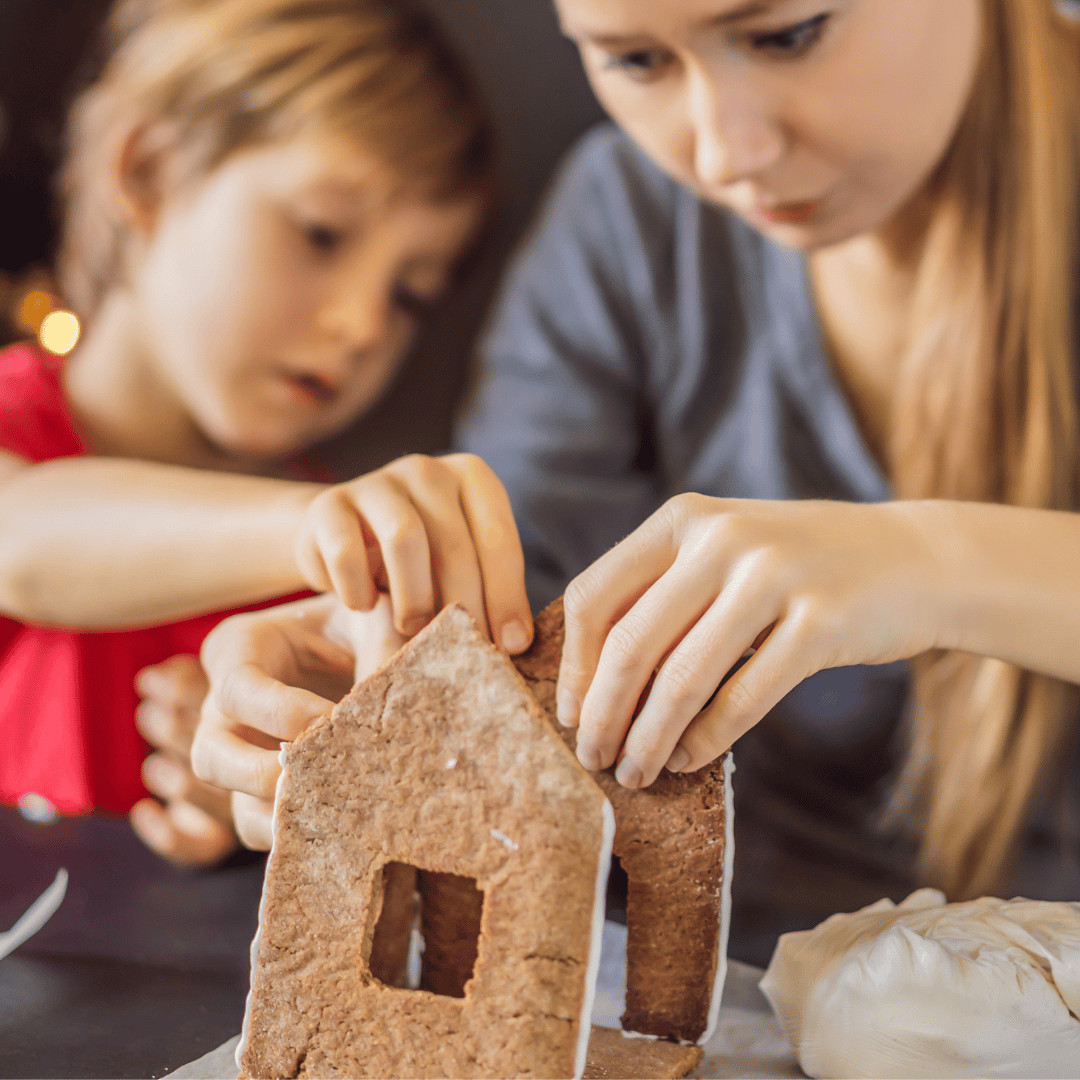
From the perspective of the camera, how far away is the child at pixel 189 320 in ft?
2.15

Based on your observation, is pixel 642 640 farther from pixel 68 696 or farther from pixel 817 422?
pixel 68 696

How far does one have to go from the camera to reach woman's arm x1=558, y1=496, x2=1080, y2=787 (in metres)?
0.42

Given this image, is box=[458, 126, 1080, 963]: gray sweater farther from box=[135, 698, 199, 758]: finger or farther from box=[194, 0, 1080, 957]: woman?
box=[135, 698, 199, 758]: finger

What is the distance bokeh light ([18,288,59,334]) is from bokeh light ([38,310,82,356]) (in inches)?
1.3

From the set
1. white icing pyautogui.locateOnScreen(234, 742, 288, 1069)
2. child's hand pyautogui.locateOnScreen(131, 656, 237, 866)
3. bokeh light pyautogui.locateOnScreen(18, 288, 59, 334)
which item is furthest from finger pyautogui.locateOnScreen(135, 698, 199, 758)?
bokeh light pyautogui.locateOnScreen(18, 288, 59, 334)

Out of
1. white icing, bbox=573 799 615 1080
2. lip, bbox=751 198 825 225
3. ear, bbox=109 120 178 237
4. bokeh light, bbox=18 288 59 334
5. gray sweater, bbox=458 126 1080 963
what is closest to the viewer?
white icing, bbox=573 799 615 1080

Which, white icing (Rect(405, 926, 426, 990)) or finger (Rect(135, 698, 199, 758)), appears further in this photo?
finger (Rect(135, 698, 199, 758))

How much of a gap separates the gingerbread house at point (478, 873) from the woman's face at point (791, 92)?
12.8 inches

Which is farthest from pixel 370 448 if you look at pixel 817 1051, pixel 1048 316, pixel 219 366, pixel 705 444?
pixel 817 1051

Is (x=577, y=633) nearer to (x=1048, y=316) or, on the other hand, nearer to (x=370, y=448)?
→ (x=1048, y=316)

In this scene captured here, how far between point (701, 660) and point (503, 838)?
0.11 metres

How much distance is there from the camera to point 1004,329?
0.74m

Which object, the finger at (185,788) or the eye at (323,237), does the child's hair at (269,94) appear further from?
the finger at (185,788)

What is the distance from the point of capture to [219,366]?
874mm
